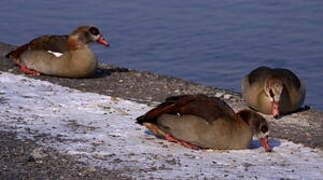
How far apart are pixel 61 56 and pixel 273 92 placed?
3.12m

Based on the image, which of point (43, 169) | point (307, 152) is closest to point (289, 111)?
point (307, 152)

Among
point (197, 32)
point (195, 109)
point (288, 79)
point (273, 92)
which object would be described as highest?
point (195, 109)

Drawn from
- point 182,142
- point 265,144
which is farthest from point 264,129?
point 182,142

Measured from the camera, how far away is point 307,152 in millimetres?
9070

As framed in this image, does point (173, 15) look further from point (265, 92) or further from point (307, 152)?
point (307, 152)

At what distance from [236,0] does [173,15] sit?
1796 mm

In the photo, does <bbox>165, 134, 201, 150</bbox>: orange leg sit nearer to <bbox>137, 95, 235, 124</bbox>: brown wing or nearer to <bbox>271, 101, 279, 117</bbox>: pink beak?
<bbox>137, 95, 235, 124</bbox>: brown wing

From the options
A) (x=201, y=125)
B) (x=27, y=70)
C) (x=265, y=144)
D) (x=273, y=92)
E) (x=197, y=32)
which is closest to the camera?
(x=201, y=125)

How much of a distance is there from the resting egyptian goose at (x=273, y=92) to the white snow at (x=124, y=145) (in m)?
1.63

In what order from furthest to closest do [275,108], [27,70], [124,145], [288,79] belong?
1. [27,70]
2. [288,79]
3. [275,108]
4. [124,145]

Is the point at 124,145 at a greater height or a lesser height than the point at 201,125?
lesser

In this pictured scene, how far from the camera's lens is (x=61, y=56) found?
1270 centimetres

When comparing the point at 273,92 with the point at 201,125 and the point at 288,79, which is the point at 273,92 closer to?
the point at 288,79

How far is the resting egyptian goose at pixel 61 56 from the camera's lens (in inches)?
496
